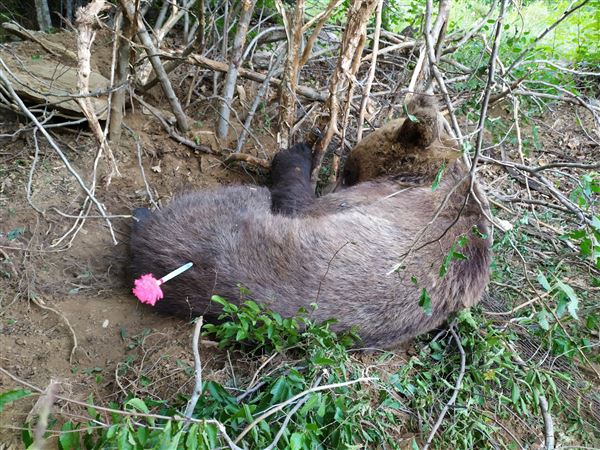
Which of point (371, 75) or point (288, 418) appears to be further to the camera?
point (371, 75)

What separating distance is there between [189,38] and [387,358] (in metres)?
3.97

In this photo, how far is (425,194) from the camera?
4.62m

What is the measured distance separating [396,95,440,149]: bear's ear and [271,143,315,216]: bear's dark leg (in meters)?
0.92

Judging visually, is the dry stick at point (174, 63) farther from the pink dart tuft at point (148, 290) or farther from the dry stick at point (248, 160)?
the pink dart tuft at point (148, 290)

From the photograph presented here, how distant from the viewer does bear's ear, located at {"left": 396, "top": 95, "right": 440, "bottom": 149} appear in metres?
4.39

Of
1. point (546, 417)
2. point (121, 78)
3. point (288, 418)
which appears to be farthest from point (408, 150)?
point (288, 418)

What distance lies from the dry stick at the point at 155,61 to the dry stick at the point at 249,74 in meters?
0.29

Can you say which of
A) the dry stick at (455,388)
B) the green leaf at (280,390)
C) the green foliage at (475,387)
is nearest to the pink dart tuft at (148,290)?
the green leaf at (280,390)

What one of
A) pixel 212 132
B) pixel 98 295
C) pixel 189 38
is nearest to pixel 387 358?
pixel 98 295

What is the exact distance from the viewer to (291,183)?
4641mm

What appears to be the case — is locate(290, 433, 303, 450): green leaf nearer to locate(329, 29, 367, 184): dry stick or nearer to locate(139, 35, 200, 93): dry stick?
locate(329, 29, 367, 184): dry stick

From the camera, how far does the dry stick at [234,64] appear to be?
4531 millimetres

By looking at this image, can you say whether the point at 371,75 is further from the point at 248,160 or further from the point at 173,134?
the point at 173,134

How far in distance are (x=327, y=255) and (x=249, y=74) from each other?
2.28 meters
